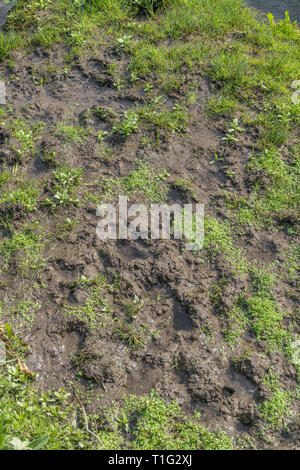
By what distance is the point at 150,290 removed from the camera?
3.46 metres

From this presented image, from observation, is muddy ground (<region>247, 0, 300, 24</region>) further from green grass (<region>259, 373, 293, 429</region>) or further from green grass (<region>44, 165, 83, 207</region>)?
green grass (<region>259, 373, 293, 429</region>)

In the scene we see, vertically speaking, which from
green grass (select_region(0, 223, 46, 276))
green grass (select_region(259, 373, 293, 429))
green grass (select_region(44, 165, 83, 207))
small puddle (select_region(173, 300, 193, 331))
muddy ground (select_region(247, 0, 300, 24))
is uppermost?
muddy ground (select_region(247, 0, 300, 24))

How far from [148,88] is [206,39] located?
1191 millimetres

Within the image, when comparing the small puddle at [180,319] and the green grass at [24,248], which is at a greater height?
the green grass at [24,248]

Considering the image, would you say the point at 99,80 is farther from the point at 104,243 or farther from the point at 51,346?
the point at 51,346

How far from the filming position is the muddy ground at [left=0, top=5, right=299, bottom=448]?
118 inches

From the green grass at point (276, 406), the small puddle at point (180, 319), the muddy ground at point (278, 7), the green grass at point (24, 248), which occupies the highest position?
the muddy ground at point (278, 7)

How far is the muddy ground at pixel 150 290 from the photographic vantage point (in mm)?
2992

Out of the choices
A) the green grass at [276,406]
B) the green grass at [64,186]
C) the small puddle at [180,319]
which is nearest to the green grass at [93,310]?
the small puddle at [180,319]

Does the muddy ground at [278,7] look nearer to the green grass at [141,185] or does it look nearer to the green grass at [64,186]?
the green grass at [141,185]

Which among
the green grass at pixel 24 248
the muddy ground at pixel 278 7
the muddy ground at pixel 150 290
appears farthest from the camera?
the muddy ground at pixel 278 7

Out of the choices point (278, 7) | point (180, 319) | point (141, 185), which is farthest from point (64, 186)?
point (278, 7)

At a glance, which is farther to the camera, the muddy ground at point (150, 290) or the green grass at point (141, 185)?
the green grass at point (141, 185)

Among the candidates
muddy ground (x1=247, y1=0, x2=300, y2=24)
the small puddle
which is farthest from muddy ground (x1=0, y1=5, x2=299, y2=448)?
muddy ground (x1=247, y1=0, x2=300, y2=24)
